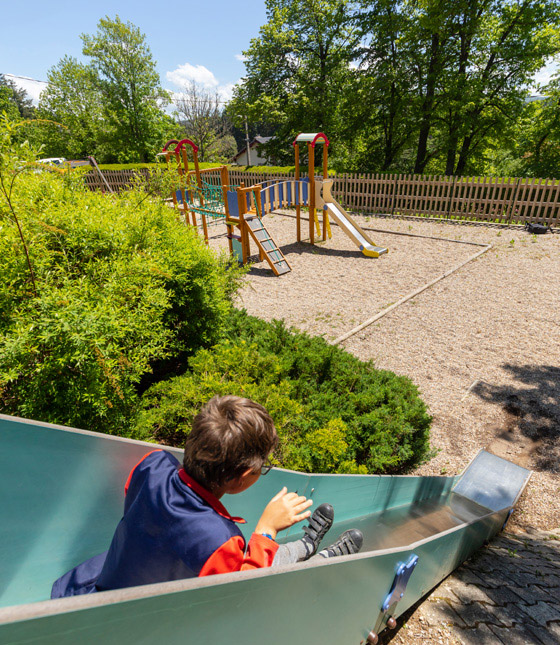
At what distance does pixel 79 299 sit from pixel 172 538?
1.72m

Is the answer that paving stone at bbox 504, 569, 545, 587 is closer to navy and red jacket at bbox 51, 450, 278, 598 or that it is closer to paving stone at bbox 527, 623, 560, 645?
paving stone at bbox 527, 623, 560, 645

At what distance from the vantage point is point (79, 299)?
2.37 metres

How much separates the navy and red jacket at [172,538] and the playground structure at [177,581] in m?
0.20

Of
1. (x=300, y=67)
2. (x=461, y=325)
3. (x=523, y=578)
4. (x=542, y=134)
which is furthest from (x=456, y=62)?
(x=523, y=578)

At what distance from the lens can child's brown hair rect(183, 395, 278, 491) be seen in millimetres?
1279

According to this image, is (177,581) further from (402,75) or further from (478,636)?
(402,75)

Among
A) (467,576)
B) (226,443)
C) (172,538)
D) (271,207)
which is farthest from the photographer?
(271,207)

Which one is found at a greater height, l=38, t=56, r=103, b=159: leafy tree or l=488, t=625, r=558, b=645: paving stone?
l=38, t=56, r=103, b=159: leafy tree

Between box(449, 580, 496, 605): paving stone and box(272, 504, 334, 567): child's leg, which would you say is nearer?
A: box(272, 504, 334, 567): child's leg

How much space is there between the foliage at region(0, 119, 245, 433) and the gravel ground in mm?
2545

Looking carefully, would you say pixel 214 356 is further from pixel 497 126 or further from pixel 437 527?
pixel 497 126

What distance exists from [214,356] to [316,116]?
24192 millimetres

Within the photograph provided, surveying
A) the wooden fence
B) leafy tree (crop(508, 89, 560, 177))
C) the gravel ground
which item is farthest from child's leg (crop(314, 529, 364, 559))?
leafy tree (crop(508, 89, 560, 177))

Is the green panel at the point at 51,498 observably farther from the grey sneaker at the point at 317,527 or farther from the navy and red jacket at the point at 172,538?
the grey sneaker at the point at 317,527
